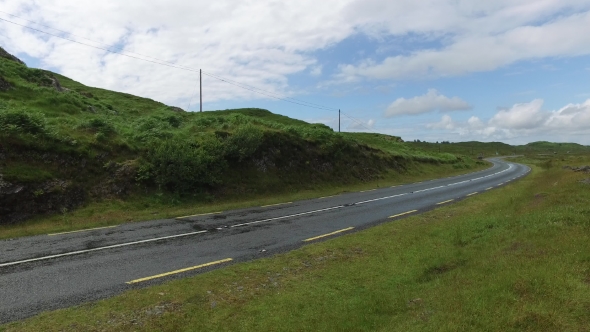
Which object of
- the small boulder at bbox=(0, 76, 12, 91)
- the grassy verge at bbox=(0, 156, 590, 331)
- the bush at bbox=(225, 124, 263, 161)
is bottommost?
the grassy verge at bbox=(0, 156, 590, 331)

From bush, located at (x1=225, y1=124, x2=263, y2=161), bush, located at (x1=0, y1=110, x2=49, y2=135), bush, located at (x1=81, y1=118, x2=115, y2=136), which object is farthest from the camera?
bush, located at (x1=225, y1=124, x2=263, y2=161)

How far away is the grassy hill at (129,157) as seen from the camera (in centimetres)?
1638

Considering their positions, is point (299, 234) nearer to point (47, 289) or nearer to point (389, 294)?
point (389, 294)

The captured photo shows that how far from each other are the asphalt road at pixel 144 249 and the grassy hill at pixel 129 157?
443 cm

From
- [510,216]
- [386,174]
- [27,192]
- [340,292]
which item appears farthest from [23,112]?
[386,174]

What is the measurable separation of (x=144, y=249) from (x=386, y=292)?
7034 millimetres

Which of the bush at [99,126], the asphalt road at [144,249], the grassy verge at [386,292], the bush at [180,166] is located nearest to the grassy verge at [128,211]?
the bush at [180,166]

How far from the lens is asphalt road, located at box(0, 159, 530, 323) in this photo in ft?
24.0

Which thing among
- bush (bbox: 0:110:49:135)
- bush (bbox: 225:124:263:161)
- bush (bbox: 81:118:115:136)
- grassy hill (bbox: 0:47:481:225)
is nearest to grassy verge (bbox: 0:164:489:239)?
grassy hill (bbox: 0:47:481:225)

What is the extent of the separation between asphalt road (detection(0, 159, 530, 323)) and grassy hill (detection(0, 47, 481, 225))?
4428 mm

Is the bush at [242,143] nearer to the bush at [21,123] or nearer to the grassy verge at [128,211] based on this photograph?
the grassy verge at [128,211]

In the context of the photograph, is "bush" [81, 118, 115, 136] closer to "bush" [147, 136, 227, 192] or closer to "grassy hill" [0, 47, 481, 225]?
"grassy hill" [0, 47, 481, 225]

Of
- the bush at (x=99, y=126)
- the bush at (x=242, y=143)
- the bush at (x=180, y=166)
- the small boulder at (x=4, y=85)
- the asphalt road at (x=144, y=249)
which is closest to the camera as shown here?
the asphalt road at (x=144, y=249)

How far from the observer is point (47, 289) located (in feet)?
24.1
